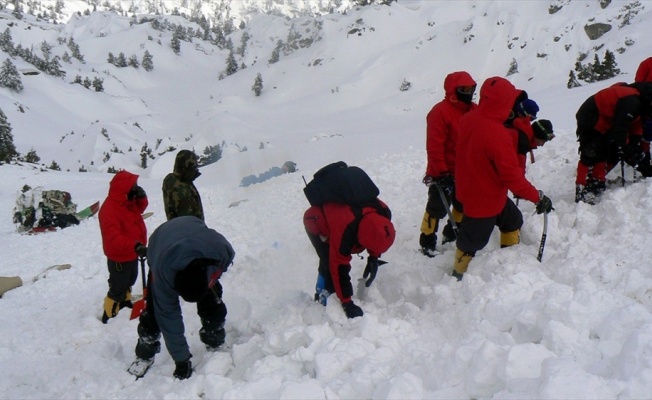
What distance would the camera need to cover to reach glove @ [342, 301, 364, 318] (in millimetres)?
3463

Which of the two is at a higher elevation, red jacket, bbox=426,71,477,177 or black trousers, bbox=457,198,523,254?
red jacket, bbox=426,71,477,177

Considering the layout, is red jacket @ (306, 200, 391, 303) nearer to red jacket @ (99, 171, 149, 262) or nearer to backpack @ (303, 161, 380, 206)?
backpack @ (303, 161, 380, 206)

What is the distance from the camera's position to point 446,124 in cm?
422

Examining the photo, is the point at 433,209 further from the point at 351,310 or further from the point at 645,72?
the point at 645,72

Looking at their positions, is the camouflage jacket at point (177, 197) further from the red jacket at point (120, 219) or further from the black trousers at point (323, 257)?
the black trousers at point (323, 257)

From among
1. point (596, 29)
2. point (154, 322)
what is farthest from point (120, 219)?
point (596, 29)

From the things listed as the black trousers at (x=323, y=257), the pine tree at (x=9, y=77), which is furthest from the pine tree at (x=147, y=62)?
the black trousers at (x=323, y=257)

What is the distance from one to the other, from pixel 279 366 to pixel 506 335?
1.53 metres

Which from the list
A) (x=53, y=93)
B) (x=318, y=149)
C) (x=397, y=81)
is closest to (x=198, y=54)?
(x=53, y=93)

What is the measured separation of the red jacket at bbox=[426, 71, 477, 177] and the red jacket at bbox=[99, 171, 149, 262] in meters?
3.00

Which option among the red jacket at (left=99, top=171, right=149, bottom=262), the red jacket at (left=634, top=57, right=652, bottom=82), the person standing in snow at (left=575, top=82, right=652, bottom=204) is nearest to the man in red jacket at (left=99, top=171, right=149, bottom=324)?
the red jacket at (left=99, top=171, right=149, bottom=262)

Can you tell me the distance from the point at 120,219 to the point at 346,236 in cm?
257

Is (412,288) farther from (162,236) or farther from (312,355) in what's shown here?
(162,236)

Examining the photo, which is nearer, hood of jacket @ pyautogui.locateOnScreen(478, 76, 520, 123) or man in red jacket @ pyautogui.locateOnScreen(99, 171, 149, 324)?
hood of jacket @ pyautogui.locateOnScreen(478, 76, 520, 123)
